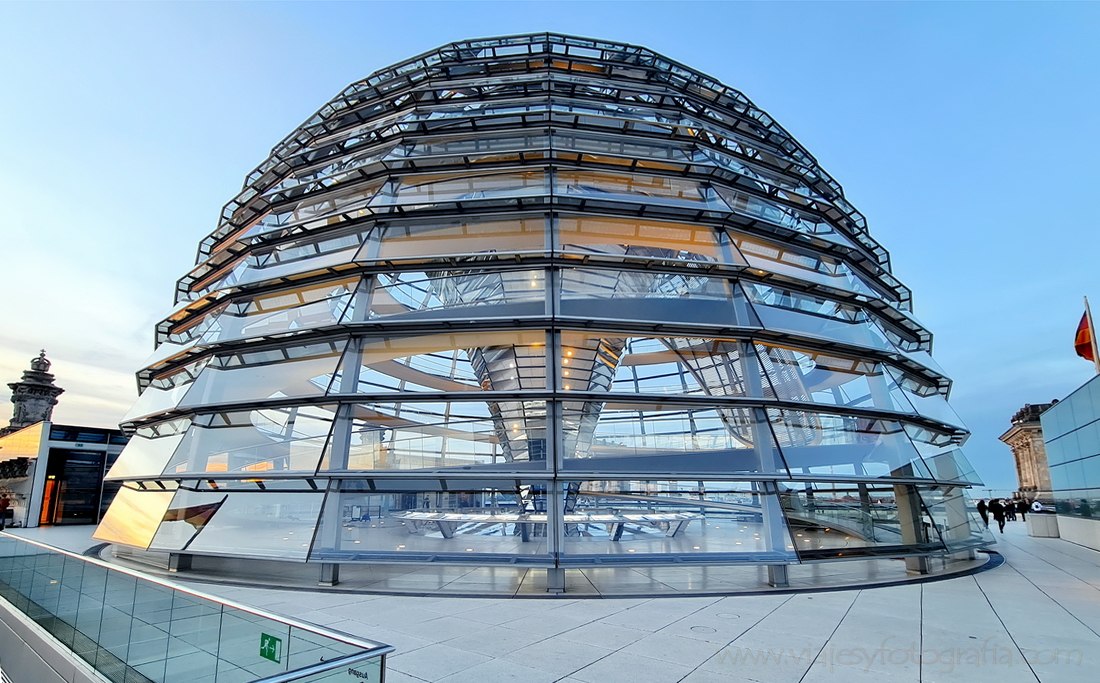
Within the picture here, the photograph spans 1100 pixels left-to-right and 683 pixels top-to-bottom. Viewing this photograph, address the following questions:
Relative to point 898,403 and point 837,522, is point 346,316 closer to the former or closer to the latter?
point 837,522

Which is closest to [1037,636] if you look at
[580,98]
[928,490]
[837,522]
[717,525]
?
[837,522]

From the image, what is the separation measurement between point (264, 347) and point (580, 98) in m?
11.7

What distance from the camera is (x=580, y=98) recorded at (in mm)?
17406

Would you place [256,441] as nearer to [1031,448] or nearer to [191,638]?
[191,638]

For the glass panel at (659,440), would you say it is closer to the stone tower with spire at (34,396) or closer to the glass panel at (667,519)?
the glass panel at (667,519)

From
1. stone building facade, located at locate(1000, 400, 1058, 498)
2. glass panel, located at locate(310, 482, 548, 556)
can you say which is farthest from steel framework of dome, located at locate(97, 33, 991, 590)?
stone building facade, located at locate(1000, 400, 1058, 498)

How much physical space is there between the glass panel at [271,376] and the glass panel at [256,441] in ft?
1.54

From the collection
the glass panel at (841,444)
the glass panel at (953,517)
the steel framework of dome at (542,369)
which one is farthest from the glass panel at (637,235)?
the glass panel at (953,517)

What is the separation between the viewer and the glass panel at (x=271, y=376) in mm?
12523

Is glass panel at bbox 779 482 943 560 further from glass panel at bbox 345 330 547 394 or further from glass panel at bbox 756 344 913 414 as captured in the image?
glass panel at bbox 345 330 547 394

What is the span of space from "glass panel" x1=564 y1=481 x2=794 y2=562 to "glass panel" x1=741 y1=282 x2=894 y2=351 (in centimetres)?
408

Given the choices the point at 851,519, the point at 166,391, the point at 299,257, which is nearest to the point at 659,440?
the point at 851,519

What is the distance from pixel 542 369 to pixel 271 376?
6237 mm

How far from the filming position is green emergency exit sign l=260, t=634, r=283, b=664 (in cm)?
479
